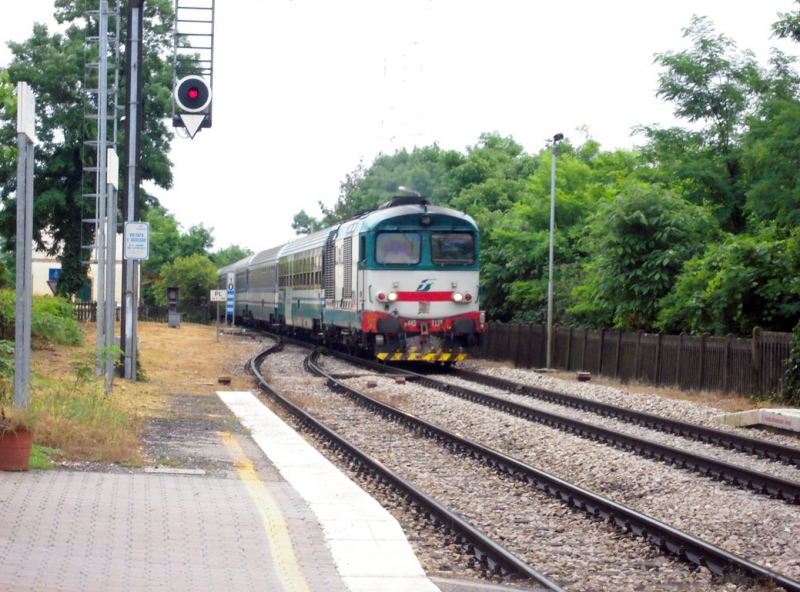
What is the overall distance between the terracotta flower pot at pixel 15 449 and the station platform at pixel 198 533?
158 millimetres

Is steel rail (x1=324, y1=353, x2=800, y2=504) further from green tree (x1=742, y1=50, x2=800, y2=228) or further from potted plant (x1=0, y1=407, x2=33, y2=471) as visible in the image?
green tree (x1=742, y1=50, x2=800, y2=228)

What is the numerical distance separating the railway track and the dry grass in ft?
9.09

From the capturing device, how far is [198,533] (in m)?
7.34

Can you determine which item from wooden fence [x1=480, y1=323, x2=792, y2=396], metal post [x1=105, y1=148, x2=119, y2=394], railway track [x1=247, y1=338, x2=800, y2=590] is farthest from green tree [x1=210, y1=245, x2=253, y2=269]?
railway track [x1=247, y1=338, x2=800, y2=590]

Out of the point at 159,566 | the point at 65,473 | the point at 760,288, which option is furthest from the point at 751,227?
the point at 159,566

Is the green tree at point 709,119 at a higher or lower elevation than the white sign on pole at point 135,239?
higher

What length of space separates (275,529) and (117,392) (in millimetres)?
10681

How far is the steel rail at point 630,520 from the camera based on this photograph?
728cm

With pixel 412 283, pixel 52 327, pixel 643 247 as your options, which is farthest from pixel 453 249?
pixel 52 327

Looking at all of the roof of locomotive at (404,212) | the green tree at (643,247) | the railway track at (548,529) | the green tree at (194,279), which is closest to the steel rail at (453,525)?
the railway track at (548,529)

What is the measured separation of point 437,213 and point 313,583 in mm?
19119

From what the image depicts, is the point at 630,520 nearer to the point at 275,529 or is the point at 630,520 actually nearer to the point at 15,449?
the point at 275,529

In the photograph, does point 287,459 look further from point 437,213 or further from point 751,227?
point 751,227

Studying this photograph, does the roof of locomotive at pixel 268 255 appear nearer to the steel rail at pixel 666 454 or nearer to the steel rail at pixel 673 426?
the steel rail at pixel 673 426
